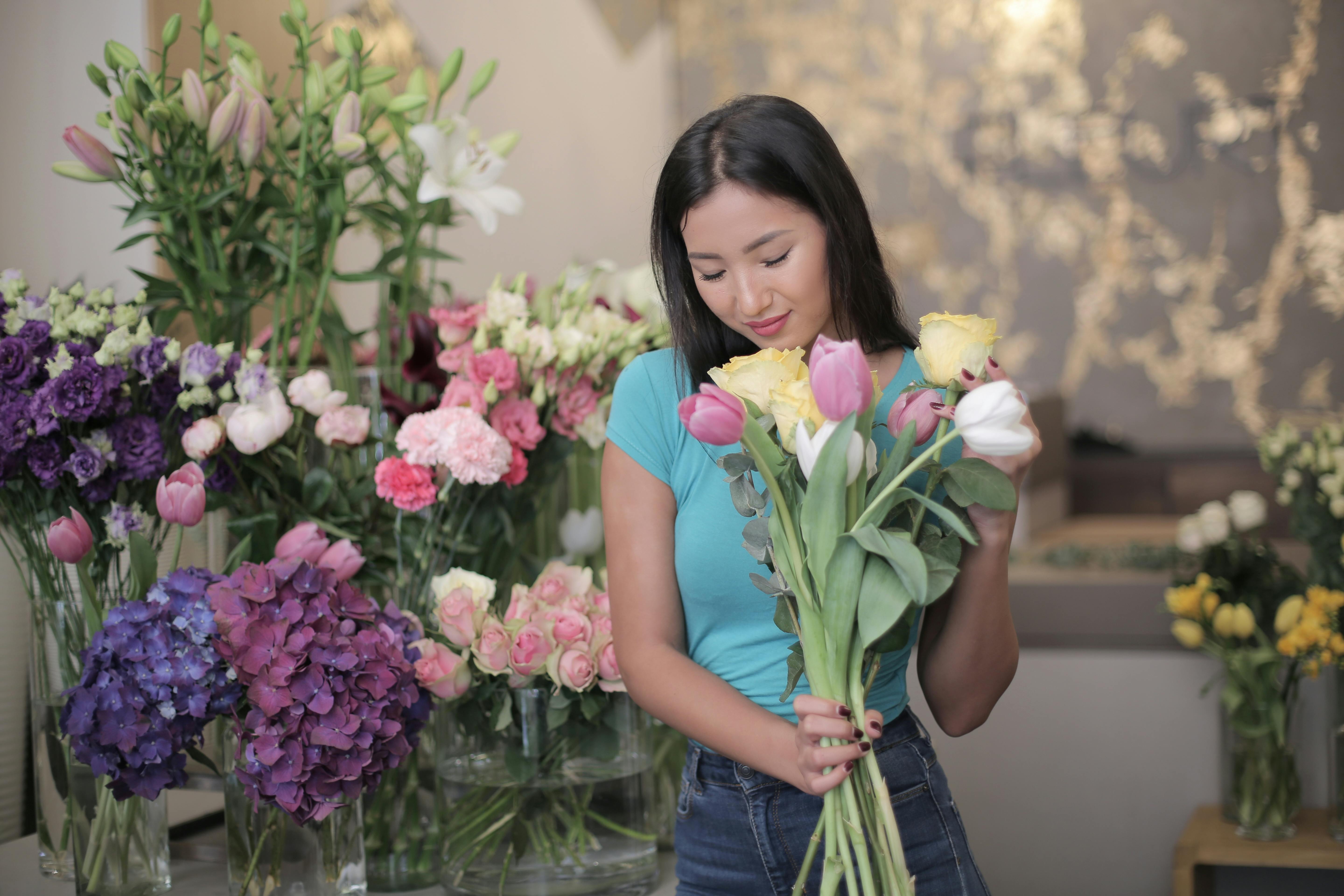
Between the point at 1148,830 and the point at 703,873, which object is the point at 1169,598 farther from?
the point at 703,873

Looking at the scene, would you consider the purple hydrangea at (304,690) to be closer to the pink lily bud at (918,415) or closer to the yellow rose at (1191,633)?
the pink lily bud at (918,415)

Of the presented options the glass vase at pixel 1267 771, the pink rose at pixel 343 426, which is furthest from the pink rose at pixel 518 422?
the glass vase at pixel 1267 771

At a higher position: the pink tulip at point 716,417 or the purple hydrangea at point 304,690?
the pink tulip at point 716,417

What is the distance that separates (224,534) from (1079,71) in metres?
3.49

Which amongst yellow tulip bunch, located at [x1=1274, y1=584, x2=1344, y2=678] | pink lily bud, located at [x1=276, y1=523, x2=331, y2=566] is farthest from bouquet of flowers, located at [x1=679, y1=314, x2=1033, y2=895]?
yellow tulip bunch, located at [x1=1274, y1=584, x2=1344, y2=678]

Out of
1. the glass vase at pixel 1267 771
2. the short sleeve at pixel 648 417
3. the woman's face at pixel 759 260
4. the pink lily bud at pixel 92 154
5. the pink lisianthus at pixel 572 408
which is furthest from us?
the glass vase at pixel 1267 771

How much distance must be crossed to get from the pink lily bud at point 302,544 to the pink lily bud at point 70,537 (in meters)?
0.15

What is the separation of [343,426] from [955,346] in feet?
2.05

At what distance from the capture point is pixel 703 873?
94cm

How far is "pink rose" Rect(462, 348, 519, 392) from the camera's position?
109 cm

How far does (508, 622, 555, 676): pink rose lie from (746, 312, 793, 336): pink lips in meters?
0.35

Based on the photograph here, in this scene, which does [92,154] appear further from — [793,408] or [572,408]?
[793,408]

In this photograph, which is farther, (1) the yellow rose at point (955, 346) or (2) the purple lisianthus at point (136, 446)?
(2) the purple lisianthus at point (136, 446)

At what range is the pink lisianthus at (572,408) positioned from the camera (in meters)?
1.16
